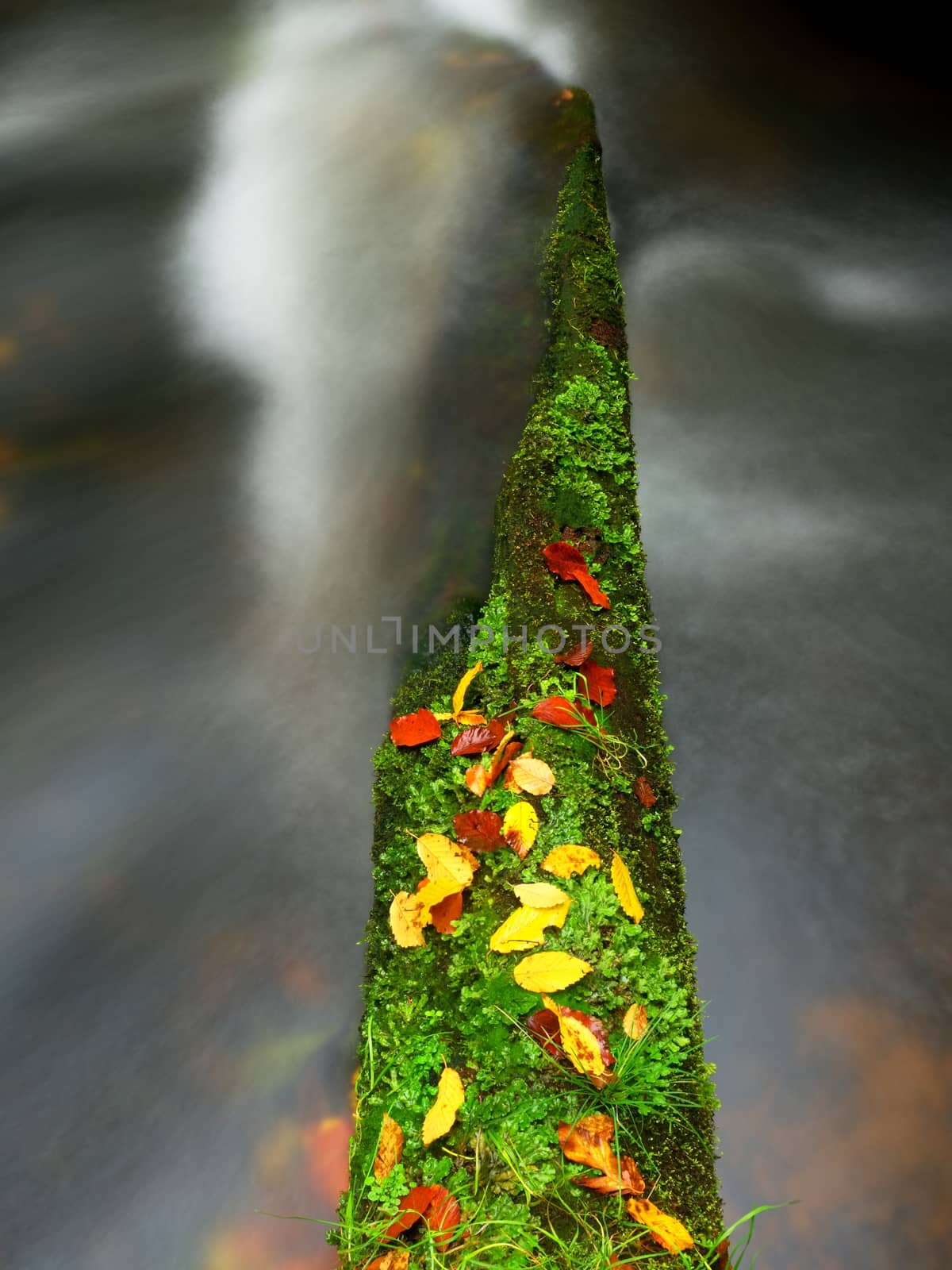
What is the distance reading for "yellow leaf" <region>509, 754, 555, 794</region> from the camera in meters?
2.36

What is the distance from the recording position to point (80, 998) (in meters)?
2.89

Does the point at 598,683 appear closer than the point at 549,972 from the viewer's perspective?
No

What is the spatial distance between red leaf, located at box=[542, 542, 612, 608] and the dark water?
1.79ft

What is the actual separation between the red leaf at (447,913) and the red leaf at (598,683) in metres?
0.69

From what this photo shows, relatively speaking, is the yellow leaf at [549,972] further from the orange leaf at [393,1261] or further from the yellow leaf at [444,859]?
the orange leaf at [393,1261]

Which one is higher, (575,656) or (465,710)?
(575,656)

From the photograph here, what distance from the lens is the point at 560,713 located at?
249 centimetres

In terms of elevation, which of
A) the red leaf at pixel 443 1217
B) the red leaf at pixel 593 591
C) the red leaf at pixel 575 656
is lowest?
the red leaf at pixel 443 1217

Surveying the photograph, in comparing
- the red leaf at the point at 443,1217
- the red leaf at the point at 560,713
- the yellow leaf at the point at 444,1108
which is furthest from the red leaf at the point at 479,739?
the red leaf at the point at 443,1217

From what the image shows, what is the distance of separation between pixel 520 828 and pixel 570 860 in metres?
0.16

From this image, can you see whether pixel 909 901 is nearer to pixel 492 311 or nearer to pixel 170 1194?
pixel 170 1194

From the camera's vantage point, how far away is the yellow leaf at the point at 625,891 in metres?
2.21

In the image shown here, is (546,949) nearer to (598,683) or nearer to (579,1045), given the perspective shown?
(579,1045)

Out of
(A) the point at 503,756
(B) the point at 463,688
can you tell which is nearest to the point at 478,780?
Answer: (A) the point at 503,756
